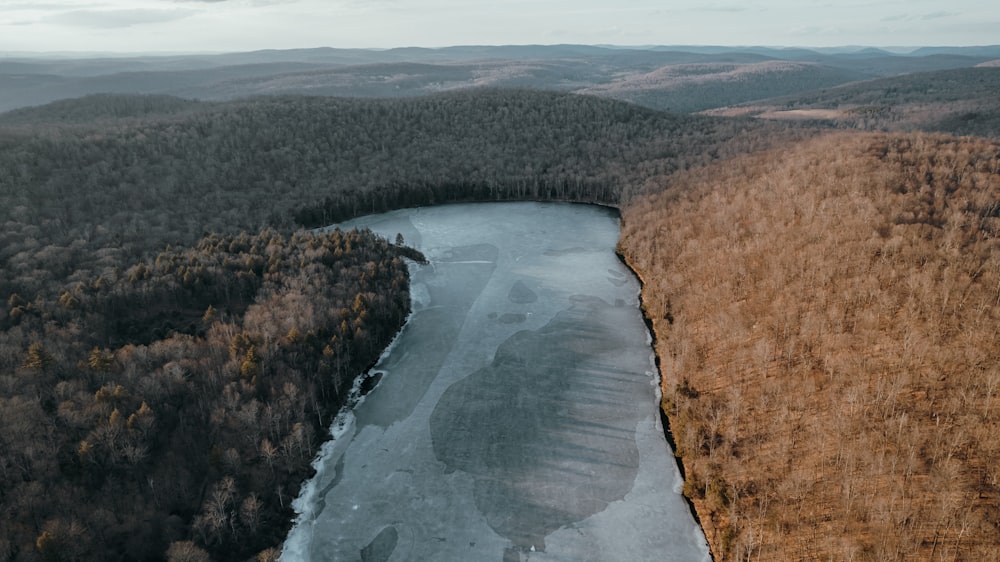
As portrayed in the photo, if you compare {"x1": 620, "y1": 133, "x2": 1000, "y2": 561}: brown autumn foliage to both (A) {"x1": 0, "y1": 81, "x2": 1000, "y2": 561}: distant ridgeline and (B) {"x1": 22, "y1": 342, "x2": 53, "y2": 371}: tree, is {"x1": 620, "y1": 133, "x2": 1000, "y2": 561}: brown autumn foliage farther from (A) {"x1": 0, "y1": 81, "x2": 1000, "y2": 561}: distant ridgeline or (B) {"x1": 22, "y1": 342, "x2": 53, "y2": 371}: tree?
(B) {"x1": 22, "y1": 342, "x2": 53, "y2": 371}: tree

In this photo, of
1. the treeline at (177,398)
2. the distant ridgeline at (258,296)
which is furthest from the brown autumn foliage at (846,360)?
the treeline at (177,398)

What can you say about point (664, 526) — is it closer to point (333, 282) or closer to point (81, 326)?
point (333, 282)

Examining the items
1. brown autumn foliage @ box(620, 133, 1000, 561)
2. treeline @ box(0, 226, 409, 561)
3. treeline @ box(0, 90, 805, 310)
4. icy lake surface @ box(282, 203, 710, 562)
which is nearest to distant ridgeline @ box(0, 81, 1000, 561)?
treeline @ box(0, 226, 409, 561)

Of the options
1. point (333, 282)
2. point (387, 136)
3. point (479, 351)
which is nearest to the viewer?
point (479, 351)

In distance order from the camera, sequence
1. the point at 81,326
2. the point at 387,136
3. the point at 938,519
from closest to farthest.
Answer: the point at 938,519 < the point at 81,326 < the point at 387,136

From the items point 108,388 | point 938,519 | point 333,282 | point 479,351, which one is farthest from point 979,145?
point 108,388
